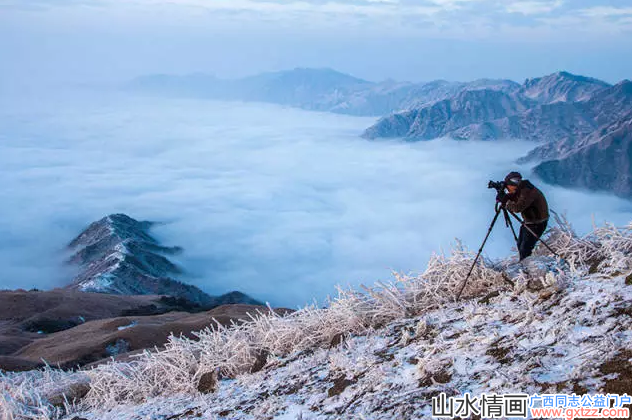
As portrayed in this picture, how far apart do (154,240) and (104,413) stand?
114 meters

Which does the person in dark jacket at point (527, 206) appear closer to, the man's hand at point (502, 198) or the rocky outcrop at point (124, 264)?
the man's hand at point (502, 198)

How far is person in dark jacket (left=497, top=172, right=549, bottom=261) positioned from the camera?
575 centimetres

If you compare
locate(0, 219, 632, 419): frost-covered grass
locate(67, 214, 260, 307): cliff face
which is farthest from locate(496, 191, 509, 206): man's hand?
locate(67, 214, 260, 307): cliff face

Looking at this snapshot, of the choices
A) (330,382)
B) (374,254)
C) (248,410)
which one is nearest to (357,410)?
(330,382)

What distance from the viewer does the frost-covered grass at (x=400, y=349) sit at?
149 inches

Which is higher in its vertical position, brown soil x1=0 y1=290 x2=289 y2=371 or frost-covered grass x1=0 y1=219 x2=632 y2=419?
frost-covered grass x1=0 y1=219 x2=632 y2=419

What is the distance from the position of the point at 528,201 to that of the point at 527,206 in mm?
55

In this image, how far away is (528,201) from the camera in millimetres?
5758

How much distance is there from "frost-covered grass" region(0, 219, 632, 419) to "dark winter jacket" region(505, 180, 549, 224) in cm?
28

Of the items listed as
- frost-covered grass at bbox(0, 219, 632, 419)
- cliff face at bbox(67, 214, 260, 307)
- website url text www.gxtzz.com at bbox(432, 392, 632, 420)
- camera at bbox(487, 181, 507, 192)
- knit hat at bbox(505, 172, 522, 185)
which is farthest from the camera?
cliff face at bbox(67, 214, 260, 307)

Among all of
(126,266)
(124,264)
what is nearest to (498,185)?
(126,266)

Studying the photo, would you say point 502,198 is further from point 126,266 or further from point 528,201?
point 126,266

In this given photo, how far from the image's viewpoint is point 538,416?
3135 millimetres

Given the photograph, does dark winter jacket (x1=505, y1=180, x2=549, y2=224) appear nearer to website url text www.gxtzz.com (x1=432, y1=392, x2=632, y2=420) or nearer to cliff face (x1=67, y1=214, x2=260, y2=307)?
website url text www.gxtzz.com (x1=432, y1=392, x2=632, y2=420)
